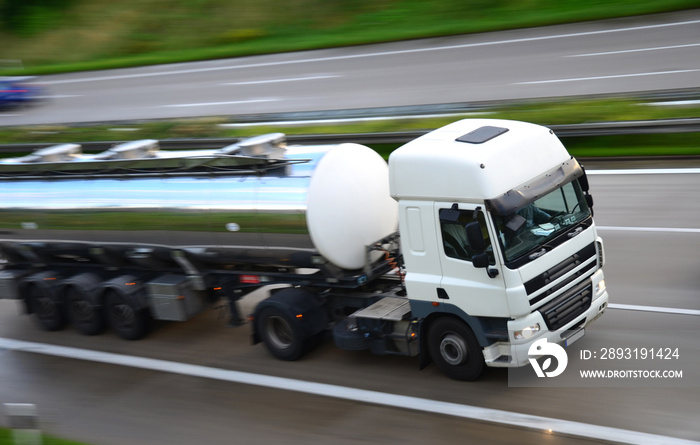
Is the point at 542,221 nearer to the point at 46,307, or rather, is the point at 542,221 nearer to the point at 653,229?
the point at 653,229

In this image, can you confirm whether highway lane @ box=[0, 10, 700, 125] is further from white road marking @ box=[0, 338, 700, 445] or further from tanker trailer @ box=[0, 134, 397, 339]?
white road marking @ box=[0, 338, 700, 445]

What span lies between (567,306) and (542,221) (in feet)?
3.30

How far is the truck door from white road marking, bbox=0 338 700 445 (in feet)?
3.56

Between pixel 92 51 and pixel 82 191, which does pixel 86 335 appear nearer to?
pixel 82 191

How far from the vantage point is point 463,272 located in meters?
9.09

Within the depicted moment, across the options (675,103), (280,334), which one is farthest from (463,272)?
(675,103)

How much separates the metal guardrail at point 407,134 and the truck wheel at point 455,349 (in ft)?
31.0

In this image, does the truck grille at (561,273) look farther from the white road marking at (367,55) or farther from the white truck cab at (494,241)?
the white road marking at (367,55)

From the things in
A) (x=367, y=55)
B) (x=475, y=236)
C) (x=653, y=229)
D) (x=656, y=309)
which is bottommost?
(x=656, y=309)

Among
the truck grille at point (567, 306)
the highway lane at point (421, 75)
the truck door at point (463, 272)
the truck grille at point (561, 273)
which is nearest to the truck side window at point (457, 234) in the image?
the truck door at point (463, 272)

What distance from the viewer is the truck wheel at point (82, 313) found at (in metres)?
12.9

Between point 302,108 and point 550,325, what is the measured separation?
17.9 meters

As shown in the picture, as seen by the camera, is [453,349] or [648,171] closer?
[453,349]

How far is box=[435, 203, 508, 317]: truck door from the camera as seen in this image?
29.0 ft
